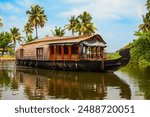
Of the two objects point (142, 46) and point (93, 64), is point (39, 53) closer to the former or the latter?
point (93, 64)

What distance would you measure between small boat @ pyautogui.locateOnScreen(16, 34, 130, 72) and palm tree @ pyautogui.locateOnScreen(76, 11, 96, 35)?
74.2ft

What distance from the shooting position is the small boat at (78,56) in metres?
21.8

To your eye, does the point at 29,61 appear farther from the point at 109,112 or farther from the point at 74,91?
the point at 109,112

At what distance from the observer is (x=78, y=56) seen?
78.3 ft

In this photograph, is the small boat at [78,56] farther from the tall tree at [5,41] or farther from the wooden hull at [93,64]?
the tall tree at [5,41]

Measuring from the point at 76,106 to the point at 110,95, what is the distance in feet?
15.1

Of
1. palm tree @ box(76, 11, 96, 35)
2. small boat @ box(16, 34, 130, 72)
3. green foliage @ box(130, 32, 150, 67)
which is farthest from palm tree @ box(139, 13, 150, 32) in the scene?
small boat @ box(16, 34, 130, 72)

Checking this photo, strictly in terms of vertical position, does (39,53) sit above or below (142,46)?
below

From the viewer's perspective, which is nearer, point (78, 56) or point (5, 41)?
point (78, 56)

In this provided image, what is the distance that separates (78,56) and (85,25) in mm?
28631

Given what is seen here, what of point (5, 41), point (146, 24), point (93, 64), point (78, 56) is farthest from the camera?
point (5, 41)

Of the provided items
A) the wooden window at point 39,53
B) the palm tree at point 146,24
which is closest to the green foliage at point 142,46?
the wooden window at point 39,53

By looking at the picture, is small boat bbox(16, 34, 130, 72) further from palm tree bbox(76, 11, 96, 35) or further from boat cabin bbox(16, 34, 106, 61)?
palm tree bbox(76, 11, 96, 35)

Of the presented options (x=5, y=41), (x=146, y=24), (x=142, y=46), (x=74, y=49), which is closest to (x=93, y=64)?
(x=74, y=49)
